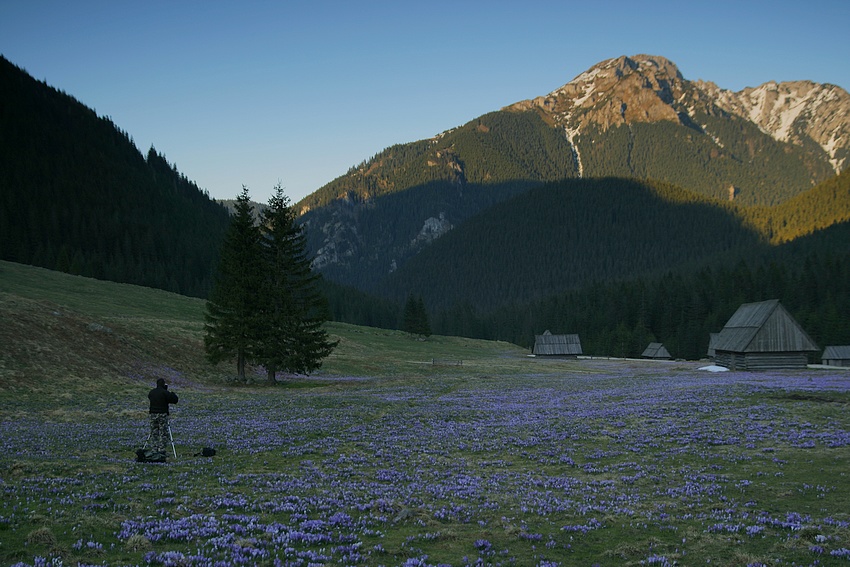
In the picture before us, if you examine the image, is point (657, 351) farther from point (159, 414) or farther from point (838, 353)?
point (159, 414)

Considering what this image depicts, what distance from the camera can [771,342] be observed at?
63375 millimetres

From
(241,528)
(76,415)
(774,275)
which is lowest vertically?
(76,415)

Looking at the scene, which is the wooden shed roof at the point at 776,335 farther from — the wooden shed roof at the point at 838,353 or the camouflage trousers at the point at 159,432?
the camouflage trousers at the point at 159,432

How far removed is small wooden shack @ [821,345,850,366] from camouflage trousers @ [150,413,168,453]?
4310 inches

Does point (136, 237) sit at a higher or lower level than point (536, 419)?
higher

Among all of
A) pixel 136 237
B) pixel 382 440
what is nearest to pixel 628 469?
pixel 382 440

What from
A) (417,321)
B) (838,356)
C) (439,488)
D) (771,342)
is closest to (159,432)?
(439,488)

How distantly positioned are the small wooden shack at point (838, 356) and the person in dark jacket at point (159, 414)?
109 metres

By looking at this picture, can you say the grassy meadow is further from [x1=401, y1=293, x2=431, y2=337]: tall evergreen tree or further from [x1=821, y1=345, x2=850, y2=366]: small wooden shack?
[x1=401, y1=293, x2=431, y2=337]: tall evergreen tree

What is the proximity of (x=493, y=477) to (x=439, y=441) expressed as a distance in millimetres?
6889

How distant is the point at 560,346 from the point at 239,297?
94671 mm

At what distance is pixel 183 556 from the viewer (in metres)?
9.09

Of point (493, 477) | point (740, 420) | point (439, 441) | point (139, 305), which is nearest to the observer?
point (493, 477)

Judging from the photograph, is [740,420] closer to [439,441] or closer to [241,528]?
[439,441]
